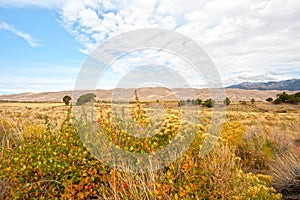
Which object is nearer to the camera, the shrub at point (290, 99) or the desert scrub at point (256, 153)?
the desert scrub at point (256, 153)

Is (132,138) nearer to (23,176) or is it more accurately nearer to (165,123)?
(165,123)

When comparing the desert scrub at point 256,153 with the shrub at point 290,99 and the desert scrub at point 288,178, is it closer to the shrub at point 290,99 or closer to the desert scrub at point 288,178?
the desert scrub at point 288,178

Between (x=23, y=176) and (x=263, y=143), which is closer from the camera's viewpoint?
(x=23, y=176)

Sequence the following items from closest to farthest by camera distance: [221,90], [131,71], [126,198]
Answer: [126,198]
[131,71]
[221,90]

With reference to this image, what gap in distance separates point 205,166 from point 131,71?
7.55 feet

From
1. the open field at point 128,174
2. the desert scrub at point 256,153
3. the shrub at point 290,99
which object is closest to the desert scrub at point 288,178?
the open field at point 128,174

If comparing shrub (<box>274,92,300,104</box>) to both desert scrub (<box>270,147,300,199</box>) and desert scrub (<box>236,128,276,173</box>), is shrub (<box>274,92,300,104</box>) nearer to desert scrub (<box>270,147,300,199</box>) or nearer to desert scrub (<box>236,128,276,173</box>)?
desert scrub (<box>236,128,276,173</box>)

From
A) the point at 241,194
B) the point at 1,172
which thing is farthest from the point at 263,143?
the point at 1,172

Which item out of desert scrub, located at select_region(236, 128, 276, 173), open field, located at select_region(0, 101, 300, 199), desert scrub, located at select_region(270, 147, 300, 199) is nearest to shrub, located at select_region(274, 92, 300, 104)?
desert scrub, located at select_region(236, 128, 276, 173)

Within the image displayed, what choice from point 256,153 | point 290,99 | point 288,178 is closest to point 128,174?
point 288,178

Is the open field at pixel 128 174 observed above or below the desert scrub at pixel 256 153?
above

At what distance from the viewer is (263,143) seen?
716 cm

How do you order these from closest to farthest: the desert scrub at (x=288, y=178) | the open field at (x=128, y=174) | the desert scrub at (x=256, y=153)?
the open field at (x=128, y=174) → the desert scrub at (x=288, y=178) → the desert scrub at (x=256, y=153)

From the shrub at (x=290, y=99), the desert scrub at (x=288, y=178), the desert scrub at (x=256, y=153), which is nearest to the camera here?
the desert scrub at (x=288, y=178)
